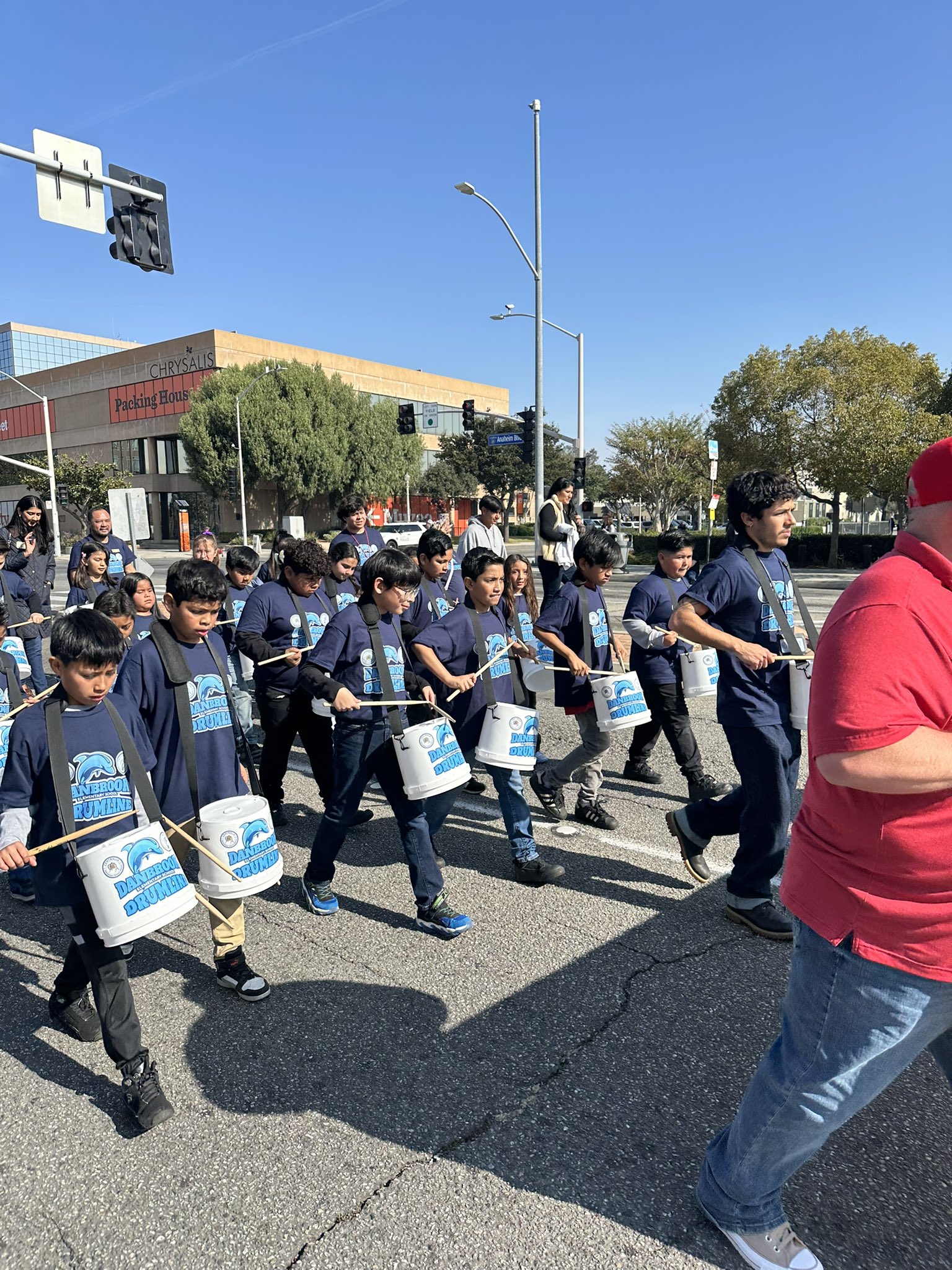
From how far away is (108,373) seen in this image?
206 ft

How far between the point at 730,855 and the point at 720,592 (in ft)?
5.72

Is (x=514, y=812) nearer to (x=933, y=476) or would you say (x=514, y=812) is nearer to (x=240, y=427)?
(x=933, y=476)

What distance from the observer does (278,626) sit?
561 centimetres

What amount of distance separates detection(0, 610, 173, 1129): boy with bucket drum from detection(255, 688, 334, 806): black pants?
2.38 m

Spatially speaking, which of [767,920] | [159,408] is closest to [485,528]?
[767,920]

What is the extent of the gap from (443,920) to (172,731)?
4.95ft

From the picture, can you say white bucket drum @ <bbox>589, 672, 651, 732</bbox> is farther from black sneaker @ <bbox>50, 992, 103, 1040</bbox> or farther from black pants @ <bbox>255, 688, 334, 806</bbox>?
black sneaker @ <bbox>50, 992, 103, 1040</bbox>

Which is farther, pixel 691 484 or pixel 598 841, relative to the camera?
pixel 691 484

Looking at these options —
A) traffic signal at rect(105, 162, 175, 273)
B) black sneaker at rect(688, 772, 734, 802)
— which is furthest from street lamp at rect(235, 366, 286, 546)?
black sneaker at rect(688, 772, 734, 802)

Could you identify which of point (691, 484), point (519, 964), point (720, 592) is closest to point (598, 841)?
point (519, 964)

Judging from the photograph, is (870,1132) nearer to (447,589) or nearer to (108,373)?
(447,589)

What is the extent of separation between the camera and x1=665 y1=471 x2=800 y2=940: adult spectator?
→ 3.78 metres

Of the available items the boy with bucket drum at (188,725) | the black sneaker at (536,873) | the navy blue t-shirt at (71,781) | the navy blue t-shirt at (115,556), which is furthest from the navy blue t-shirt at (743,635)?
the navy blue t-shirt at (115,556)

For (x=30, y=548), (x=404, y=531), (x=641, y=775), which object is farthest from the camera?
(x=404, y=531)
